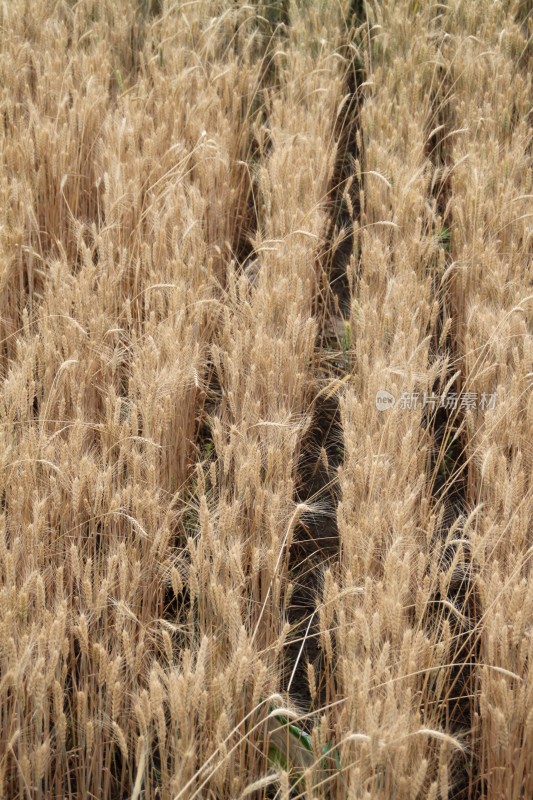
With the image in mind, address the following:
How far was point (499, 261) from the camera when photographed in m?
2.30

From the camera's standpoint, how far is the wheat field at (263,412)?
1372 millimetres

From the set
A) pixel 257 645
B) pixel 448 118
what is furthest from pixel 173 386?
pixel 448 118

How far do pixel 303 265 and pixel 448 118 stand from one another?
1.23 meters

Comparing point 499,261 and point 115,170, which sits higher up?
point 115,170

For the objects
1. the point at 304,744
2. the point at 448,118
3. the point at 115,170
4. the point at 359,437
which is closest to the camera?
the point at 304,744

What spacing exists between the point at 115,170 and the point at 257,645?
60.6 inches

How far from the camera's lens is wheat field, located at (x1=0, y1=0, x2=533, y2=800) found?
137 centimetres

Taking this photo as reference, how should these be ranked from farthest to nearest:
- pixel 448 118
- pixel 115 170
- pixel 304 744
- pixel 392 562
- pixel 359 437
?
pixel 448 118 → pixel 115 170 → pixel 359 437 → pixel 304 744 → pixel 392 562

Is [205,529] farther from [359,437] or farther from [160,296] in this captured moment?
[160,296]

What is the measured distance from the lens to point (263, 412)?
2.01m

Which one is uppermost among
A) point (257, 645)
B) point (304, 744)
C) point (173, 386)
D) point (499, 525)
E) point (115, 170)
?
point (115, 170)

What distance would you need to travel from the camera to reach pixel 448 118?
323cm

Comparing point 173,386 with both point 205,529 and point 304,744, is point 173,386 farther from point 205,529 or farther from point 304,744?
point 304,744

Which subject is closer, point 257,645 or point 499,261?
point 257,645
